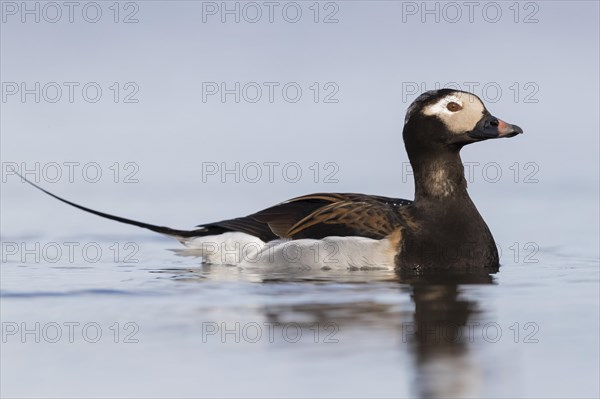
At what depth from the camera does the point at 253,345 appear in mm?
7996

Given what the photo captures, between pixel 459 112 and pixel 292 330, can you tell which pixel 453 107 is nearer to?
pixel 459 112

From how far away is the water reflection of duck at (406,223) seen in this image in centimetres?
1145

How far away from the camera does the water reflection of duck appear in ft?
37.6

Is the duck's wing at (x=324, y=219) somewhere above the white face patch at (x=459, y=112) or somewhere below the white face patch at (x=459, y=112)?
below

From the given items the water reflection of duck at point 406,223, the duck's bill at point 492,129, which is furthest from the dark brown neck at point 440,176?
the duck's bill at point 492,129

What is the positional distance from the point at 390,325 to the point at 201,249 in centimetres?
389

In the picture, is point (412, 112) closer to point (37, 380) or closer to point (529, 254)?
point (529, 254)

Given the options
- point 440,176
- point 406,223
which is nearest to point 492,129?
point 440,176

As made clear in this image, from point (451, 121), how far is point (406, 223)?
0.88 metres

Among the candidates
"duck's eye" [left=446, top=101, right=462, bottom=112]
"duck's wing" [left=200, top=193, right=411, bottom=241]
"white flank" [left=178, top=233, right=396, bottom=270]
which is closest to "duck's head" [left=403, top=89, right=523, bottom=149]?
"duck's eye" [left=446, top=101, right=462, bottom=112]

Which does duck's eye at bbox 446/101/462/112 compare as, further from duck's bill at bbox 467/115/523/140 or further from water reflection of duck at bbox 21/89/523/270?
duck's bill at bbox 467/115/523/140

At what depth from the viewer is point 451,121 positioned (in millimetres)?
11797

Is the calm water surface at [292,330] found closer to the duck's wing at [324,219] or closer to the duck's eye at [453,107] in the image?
the duck's wing at [324,219]

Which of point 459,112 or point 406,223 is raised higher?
point 459,112
